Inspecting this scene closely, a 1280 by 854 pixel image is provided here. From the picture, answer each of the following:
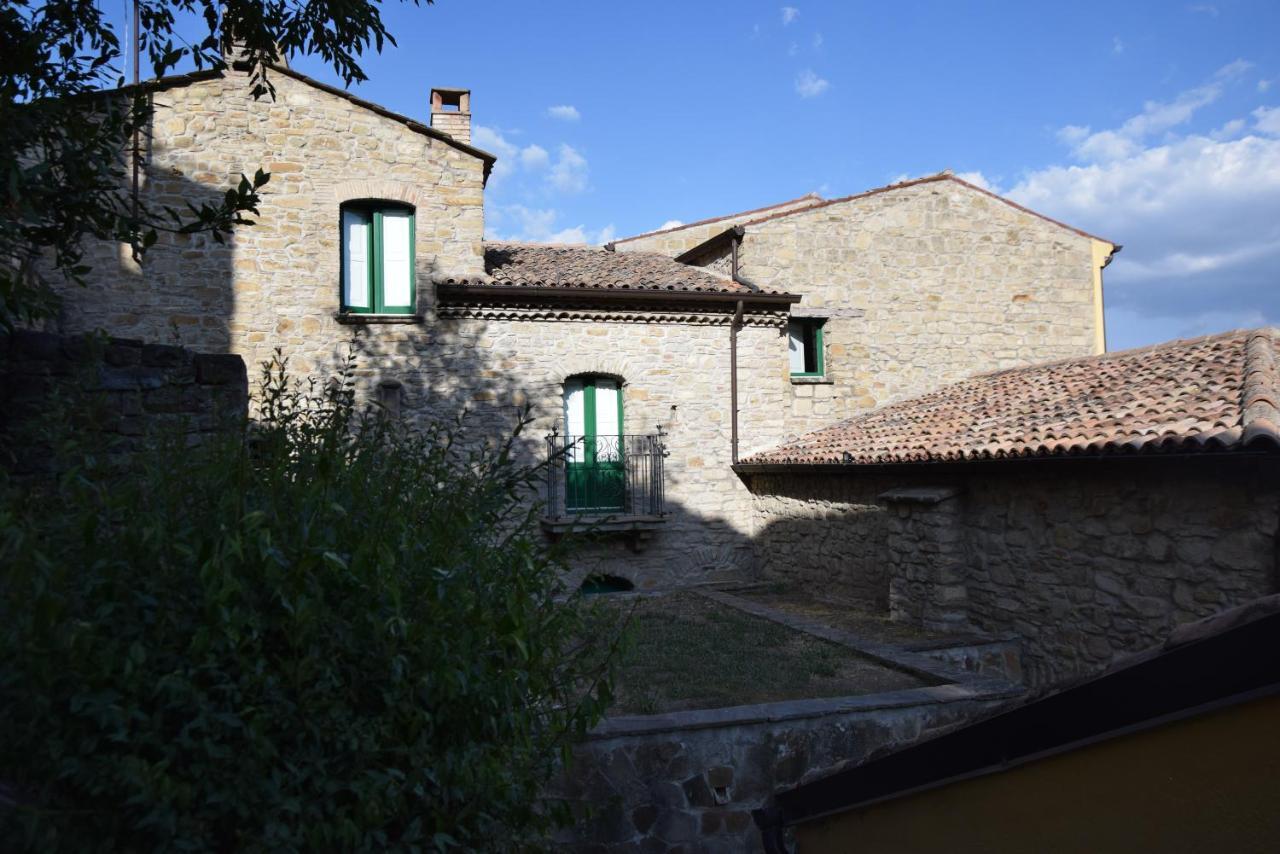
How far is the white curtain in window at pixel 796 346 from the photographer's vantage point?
47.4 feet

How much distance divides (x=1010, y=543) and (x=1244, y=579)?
2318 millimetres

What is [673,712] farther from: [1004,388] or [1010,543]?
[1004,388]

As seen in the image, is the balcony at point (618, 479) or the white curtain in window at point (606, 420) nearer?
the balcony at point (618, 479)

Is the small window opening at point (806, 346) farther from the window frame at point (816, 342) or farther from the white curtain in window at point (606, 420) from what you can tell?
the white curtain in window at point (606, 420)

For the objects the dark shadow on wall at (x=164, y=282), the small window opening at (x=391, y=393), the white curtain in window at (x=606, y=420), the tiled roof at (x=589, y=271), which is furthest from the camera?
the white curtain in window at (x=606, y=420)

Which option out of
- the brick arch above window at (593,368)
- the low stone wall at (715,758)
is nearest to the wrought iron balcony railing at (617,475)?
the brick arch above window at (593,368)

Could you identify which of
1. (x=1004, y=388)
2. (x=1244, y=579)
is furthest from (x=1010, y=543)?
(x=1004, y=388)

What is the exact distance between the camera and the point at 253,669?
85.4 inches

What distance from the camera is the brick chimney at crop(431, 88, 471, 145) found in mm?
13664

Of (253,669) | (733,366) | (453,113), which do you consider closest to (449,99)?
(453,113)

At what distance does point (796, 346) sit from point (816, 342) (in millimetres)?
374

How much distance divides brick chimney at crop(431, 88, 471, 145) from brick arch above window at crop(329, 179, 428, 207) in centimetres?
166

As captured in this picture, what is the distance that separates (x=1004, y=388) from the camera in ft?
36.3

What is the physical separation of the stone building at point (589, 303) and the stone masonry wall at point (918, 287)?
0.13 ft
